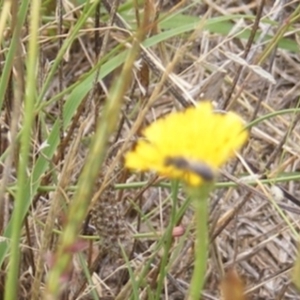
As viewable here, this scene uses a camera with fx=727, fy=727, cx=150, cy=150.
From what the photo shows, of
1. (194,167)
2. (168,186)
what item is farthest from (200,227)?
(168,186)

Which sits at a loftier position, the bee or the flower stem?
the bee

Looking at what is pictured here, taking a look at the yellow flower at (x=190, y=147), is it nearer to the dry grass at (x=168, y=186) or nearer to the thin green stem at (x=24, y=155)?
the thin green stem at (x=24, y=155)

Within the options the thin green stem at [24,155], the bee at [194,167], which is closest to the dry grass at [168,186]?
the thin green stem at [24,155]

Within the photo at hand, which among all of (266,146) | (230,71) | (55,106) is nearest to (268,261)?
(266,146)

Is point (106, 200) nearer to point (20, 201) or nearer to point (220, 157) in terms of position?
point (20, 201)

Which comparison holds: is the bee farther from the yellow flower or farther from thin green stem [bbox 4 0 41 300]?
thin green stem [bbox 4 0 41 300]

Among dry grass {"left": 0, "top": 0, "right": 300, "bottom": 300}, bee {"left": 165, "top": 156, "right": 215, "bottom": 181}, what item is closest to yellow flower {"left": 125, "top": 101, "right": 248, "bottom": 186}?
bee {"left": 165, "top": 156, "right": 215, "bottom": 181}
